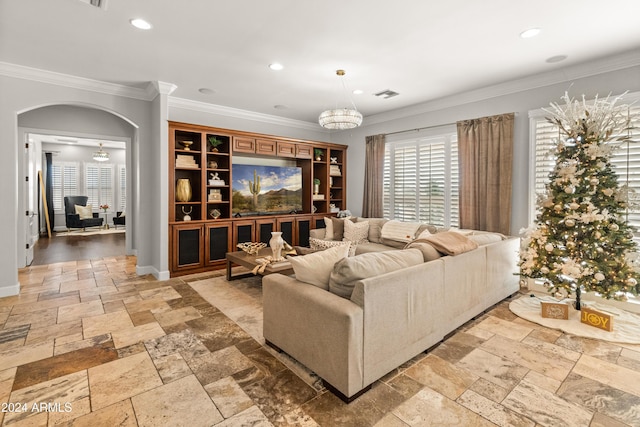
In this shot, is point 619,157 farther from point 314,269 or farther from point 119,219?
point 119,219

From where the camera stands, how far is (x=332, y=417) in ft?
6.12

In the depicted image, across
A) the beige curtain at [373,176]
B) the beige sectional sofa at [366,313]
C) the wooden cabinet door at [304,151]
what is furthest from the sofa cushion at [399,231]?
the wooden cabinet door at [304,151]

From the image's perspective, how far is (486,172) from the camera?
464cm

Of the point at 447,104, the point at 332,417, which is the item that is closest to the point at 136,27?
the point at 332,417

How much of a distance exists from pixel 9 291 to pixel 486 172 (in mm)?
6638

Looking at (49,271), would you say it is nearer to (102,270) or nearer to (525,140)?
(102,270)

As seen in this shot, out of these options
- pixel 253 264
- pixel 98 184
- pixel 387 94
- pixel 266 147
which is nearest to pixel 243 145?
pixel 266 147

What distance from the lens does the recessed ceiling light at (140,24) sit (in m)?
2.84

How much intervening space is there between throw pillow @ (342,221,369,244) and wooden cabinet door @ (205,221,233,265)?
206 cm

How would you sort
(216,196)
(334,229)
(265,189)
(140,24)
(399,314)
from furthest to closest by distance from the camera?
(265,189), (334,229), (216,196), (140,24), (399,314)

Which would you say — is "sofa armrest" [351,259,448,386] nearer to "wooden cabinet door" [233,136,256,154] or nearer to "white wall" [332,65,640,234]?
"white wall" [332,65,640,234]

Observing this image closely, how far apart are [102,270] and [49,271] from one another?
791mm

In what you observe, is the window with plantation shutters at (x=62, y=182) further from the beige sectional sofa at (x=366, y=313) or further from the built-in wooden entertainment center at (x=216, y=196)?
the beige sectional sofa at (x=366, y=313)

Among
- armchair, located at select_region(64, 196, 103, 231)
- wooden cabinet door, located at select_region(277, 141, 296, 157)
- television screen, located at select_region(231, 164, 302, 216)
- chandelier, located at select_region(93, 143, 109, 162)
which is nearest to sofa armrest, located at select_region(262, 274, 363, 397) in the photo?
television screen, located at select_region(231, 164, 302, 216)
